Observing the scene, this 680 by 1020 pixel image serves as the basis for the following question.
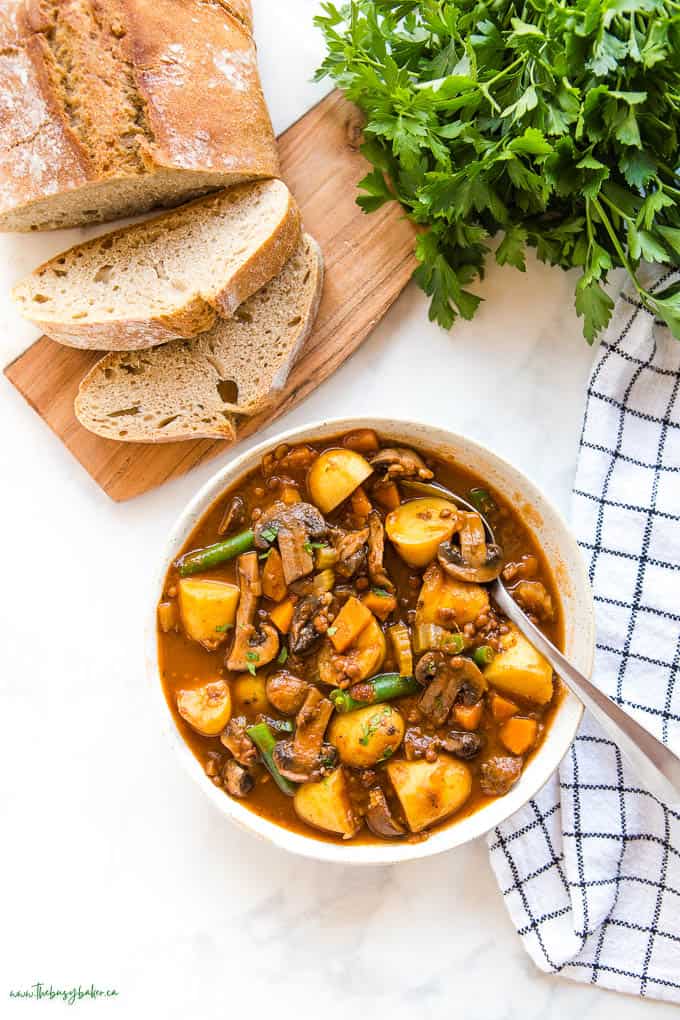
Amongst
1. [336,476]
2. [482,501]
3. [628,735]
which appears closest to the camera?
[628,735]

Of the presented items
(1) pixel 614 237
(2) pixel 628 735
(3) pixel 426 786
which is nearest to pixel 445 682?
(3) pixel 426 786

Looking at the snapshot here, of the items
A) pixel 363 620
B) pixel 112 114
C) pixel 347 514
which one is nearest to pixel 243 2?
pixel 112 114

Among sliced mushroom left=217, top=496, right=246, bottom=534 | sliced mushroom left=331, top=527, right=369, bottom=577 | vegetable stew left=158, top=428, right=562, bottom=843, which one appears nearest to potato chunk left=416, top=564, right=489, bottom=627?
vegetable stew left=158, top=428, right=562, bottom=843

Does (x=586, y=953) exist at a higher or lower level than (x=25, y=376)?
lower

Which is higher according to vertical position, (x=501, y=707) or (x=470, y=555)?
(x=470, y=555)

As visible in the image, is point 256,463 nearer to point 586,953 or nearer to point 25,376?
point 25,376

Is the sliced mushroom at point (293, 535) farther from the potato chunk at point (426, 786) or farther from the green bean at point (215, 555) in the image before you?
the potato chunk at point (426, 786)

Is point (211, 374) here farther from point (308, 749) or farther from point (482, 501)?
point (308, 749)
